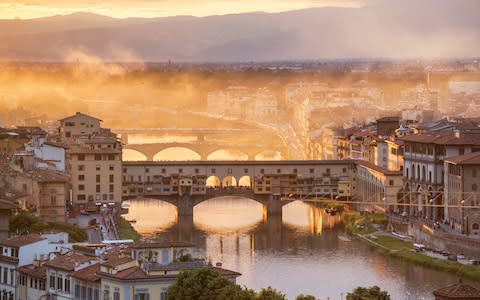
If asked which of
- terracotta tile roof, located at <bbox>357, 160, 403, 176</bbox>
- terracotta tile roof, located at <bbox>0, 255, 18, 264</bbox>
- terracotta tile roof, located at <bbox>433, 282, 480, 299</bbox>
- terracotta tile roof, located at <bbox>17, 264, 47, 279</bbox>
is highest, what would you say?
terracotta tile roof, located at <bbox>357, 160, 403, 176</bbox>

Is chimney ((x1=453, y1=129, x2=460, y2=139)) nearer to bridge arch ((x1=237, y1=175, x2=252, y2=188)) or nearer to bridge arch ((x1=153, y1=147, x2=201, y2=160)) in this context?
bridge arch ((x1=237, y1=175, x2=252, y2=188))

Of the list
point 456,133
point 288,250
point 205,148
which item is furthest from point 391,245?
point 205,148

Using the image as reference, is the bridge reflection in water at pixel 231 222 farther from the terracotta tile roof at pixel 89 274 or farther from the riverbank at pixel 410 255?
the terracotta tile roof at pixel 89 274

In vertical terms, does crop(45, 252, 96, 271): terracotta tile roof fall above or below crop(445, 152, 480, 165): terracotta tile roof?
below

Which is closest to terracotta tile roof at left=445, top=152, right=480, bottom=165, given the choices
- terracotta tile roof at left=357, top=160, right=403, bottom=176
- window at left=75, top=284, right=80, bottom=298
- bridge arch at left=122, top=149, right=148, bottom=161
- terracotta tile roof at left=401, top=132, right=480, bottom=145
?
terracotta tile roof at left=401, top=132, right=480, bottom=145

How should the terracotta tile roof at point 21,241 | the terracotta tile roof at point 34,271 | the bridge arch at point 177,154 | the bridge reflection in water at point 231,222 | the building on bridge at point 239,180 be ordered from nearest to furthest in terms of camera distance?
the terracotta tile roof at point 34,271 → the terracotta tile roof at point 21,241 → the bridge reflection in water at point 231,222 → the building on bridge at point 239,180 → the bridge arch at point 177,154

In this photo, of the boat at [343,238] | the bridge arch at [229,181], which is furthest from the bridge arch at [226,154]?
the boat at [343,238]

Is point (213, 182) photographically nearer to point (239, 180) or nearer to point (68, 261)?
point (239, 180)
